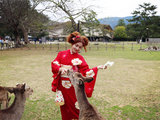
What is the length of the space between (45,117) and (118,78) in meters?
4.87

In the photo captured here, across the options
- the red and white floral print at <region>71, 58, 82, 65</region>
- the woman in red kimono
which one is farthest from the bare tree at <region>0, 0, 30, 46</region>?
the red and white floral print at <region>71, 58, 82, 65</region>

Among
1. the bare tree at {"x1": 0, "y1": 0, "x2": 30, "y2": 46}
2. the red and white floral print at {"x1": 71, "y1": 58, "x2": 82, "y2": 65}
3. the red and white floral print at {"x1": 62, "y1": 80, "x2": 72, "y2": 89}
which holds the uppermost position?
the bare tree at {"x1": 0, "y1": 0, "x2": 30, "y2": 46}

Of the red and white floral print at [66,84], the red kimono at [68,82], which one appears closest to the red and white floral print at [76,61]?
the red kimono at [68,82]

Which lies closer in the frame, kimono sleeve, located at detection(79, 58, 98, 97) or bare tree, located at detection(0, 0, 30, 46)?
kimono sleeve, located at detection(79, 58, 98, 97)

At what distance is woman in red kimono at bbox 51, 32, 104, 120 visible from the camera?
2.82 metres

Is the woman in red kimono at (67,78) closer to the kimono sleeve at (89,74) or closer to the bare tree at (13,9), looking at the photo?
the kimono sleeve at (89,74)

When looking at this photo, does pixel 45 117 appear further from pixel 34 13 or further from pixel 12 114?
pixel 34 13

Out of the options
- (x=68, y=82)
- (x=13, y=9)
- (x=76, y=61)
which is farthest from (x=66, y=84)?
(x=13, y=9)

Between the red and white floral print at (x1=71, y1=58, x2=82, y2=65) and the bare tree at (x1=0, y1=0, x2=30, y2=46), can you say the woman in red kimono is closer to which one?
the red and white floral print at (x1=71, y1=58, x2=82, y2=65)

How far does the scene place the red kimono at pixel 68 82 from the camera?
2.82 m

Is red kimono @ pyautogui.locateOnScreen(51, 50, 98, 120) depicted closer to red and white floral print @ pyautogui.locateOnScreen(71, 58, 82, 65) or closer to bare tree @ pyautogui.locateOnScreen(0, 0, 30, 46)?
red and white floral print @ pyautogui.locateOnScreen(71, 58, 82, 65)

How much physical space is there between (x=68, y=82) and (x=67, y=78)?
8 centimetres

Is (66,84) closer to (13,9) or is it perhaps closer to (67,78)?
(67,78)

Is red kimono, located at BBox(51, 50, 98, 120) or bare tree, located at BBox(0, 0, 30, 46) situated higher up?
bare tree, located at BBox(0, 0, 30, 46)
